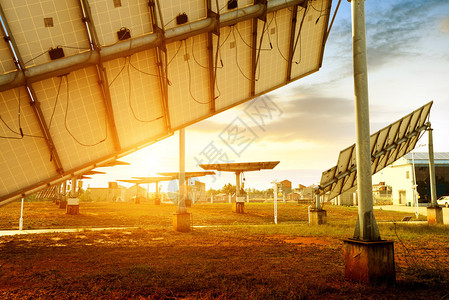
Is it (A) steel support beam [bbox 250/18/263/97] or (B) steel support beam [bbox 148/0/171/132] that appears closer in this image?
(B) steel support beam [bbox 148/0/171/132]

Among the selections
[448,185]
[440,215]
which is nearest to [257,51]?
[440,215]

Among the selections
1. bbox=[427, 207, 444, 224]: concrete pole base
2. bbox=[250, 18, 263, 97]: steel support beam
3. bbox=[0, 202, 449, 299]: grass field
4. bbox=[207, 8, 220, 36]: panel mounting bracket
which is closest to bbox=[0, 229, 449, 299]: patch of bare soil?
bbox=[0, 202, 449, 299]: grass field

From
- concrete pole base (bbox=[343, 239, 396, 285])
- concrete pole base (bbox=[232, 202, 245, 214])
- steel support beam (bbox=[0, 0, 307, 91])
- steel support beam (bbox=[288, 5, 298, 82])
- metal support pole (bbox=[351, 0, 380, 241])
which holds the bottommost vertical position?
concrete pole base (bbox=[232, 202, 245, 214])

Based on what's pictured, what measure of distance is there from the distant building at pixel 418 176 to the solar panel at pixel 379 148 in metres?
36.3

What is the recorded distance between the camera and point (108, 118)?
1093cm

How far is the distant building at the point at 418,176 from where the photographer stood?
54875 millimetres

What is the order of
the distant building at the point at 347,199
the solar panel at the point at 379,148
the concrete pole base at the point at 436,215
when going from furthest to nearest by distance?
the distant building at the point at 347,199 → the concrete pole base at the point at 436,215 → the solar panel at the point at 379,148

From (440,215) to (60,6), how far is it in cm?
2532

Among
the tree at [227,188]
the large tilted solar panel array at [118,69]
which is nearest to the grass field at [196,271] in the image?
the large tilted solar panel array at [118,69]

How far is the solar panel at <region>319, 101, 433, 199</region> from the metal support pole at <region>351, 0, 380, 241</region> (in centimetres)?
1375

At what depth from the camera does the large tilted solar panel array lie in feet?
28.7

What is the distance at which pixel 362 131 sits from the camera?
258 inches

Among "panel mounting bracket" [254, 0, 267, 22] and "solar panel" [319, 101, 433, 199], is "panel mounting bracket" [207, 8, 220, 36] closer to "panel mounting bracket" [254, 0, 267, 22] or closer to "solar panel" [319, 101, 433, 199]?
"panel mounting bracket" [254, 0, 267, 22]

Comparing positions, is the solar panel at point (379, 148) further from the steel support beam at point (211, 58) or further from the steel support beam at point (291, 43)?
the steel support beam at point (211, 58)
